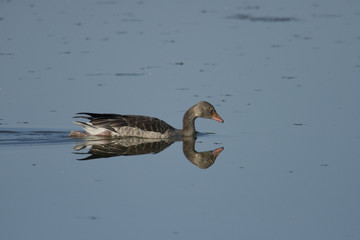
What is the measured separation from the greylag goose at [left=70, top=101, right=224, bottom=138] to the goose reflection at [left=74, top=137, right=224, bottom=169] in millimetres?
148

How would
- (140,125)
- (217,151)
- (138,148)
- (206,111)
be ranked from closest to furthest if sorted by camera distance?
1. (217,151)
2. (138,148)
3. (140,125)
4. (206,111)

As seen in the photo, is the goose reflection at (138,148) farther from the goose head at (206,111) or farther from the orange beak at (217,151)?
the goose head at (206,111)

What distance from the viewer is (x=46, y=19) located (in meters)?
26.3

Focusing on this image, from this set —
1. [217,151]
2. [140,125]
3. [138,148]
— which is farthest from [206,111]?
[138,148]

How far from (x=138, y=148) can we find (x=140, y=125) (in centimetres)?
77

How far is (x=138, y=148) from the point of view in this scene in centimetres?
1408

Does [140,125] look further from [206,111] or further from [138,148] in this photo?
[206,111]

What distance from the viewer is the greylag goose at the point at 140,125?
1466 cm

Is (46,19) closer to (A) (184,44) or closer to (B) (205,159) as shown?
(A) (184,44)

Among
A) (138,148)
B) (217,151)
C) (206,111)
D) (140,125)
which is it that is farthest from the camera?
(206,111)

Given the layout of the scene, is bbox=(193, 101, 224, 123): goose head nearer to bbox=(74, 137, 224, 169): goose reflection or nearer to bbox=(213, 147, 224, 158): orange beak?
bbox=(74, 137, 224, 169): goose reflection

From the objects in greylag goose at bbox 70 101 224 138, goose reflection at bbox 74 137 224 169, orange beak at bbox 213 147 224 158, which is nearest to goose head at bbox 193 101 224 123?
greylag goose at bbox 70 101 224 138

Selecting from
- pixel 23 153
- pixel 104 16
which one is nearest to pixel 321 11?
pixel 104 16

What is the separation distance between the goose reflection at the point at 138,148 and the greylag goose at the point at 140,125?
0.49ft
